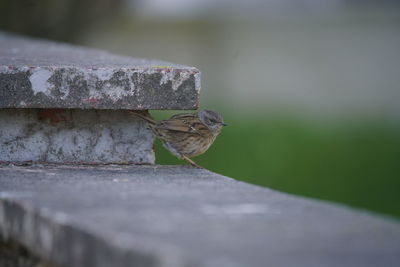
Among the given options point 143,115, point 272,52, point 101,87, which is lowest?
point 143,115

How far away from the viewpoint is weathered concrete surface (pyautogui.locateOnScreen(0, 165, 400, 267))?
2400mm

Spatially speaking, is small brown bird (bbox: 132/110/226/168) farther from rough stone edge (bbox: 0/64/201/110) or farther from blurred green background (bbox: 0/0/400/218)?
blurred green background (bbox: 0/0/400/218)

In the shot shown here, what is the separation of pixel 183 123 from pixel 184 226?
339cm

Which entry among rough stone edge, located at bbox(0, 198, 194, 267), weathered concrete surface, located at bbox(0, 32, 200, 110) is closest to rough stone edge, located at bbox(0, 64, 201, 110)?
weathered concrete surface, located at bbox(0, 32, 200, 110)

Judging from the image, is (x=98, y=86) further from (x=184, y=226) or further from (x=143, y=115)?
(x=184, y=226)

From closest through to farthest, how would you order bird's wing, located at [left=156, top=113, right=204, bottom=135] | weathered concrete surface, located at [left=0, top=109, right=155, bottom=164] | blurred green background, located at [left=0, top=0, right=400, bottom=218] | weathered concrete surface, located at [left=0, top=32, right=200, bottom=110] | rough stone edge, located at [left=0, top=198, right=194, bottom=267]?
rough stone edge, located at [left=0, top=198, right=194, bottom=267]
weathered concrete surface, located at [left=0, top=32, right=200, bottom=110]
weathered concrete surface, located at [left=0, top=109, right=155, bottom=164]
bird's wing, located at [left=156, top=113, right=204, bottom=135]
blurred green background, located at [left=0, top=0, right=400, bottom=218]

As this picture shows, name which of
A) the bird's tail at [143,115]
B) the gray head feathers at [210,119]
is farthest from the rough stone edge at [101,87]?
the gray head feathers at [210,119]

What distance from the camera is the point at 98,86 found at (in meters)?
4.20

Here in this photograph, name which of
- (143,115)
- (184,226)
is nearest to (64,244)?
(184,226)

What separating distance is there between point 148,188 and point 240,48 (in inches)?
615

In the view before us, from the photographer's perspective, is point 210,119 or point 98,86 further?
point 210,119

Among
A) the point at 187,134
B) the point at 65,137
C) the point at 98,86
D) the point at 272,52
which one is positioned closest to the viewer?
the point at 98,86

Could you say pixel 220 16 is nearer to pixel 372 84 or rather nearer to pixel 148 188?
pixel 372 84

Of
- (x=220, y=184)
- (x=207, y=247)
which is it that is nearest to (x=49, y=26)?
(x=220, y=184)
